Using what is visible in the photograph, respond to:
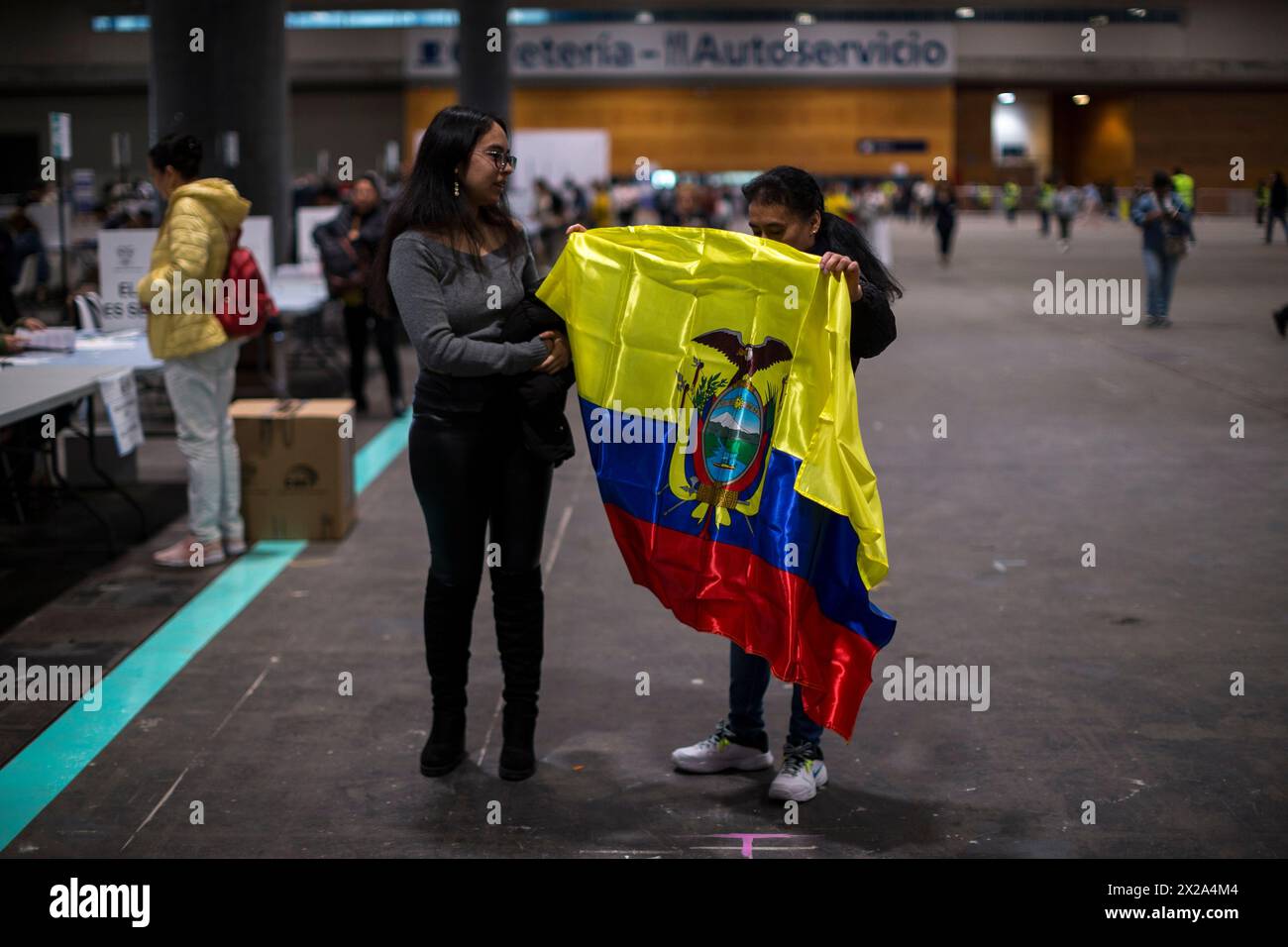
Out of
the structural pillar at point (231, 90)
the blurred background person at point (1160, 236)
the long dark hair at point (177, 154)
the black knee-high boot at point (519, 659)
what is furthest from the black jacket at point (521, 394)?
the blurred background person at point (1160, 236)

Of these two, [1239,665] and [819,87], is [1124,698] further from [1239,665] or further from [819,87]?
[819,87]

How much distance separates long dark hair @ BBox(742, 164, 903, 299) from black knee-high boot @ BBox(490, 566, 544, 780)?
124 centimetres

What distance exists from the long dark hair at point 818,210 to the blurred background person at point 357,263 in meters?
6.65

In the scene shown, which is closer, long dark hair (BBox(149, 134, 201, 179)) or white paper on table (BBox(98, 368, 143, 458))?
long dark hair (BBox(149, 134, 201, 179))

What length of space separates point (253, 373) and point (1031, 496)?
6382mm

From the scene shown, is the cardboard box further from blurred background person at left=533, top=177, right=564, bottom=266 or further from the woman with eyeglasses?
blurred background person at left=533, top=177, right=564, bottom=266

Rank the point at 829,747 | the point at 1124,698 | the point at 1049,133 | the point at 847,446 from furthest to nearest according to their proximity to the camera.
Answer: the point at 1049,133 < the point at 1124,698 < the point at 829,747 < the point at 847,446

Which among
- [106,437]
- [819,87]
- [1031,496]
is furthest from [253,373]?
[819,87]

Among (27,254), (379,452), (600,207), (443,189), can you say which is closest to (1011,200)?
(600,207)

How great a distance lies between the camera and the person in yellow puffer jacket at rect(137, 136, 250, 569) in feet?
20.1

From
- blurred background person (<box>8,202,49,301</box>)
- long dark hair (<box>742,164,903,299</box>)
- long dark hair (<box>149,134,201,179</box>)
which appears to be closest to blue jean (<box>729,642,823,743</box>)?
long dark hair (<box>742,164,903,299</box>)

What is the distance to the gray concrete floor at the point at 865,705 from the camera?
3.77 meters

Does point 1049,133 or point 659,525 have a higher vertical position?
point 1049,133
